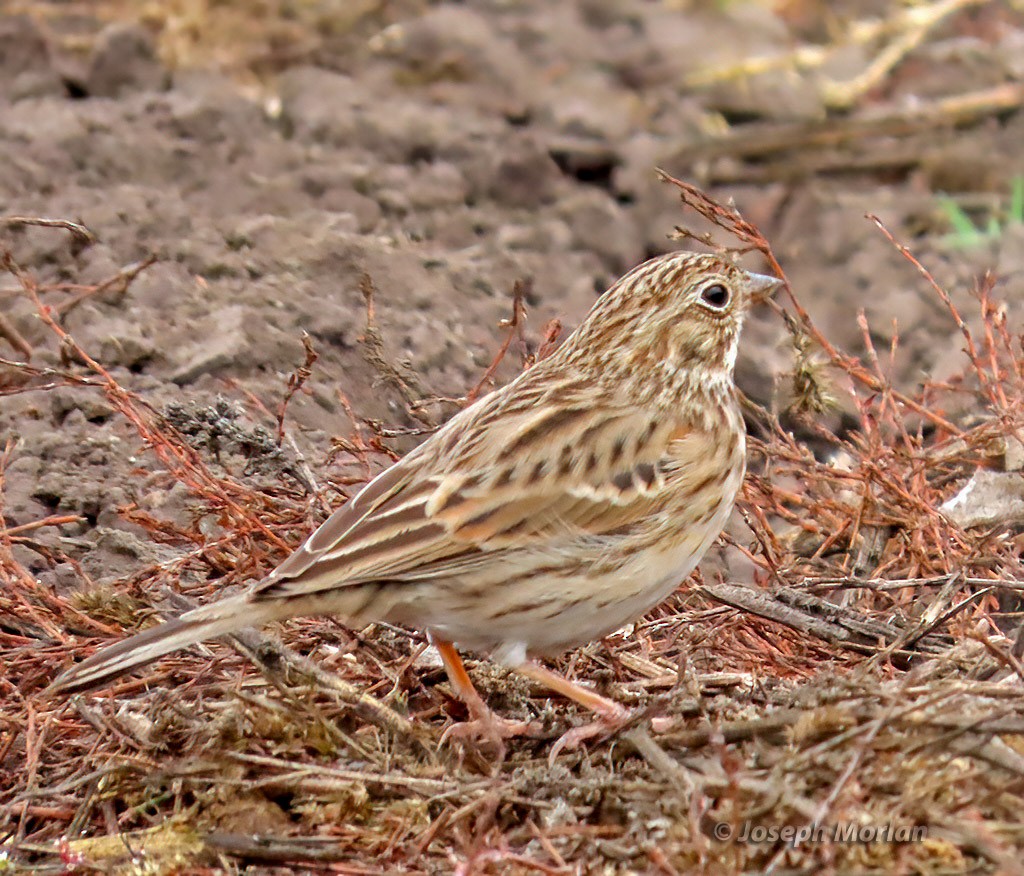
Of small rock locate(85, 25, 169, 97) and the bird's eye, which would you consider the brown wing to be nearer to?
the bird's eye

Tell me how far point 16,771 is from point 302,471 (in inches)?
60.6

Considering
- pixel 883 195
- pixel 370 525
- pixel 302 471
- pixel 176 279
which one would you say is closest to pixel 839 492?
pixel 302 471

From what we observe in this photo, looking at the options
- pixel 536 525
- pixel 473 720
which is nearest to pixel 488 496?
pixel 536 525

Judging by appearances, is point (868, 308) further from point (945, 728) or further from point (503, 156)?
point (945, 728)

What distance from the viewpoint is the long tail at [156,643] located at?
465 centimetres

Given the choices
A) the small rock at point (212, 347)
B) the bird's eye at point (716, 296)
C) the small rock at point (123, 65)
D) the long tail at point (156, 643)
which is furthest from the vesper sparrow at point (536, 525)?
the small rock at point (123, 65)

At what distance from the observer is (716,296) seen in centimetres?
578

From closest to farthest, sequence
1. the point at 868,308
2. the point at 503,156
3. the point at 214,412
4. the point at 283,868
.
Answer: the point at 283,868
the point at 214,412
the point at 868,308
the point at 503,156

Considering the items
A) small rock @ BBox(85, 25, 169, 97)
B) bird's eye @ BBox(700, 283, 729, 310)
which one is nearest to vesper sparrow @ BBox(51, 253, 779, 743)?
bird's eye @ BBox(700, 283, 729, 310)

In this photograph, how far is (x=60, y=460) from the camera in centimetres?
681

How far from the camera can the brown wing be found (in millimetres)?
4926

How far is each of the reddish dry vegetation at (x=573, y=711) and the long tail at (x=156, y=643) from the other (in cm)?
23

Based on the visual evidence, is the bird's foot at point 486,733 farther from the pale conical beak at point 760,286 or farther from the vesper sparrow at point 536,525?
the pale conical beak at point 760,286

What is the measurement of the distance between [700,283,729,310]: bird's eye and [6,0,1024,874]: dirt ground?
0.85m
